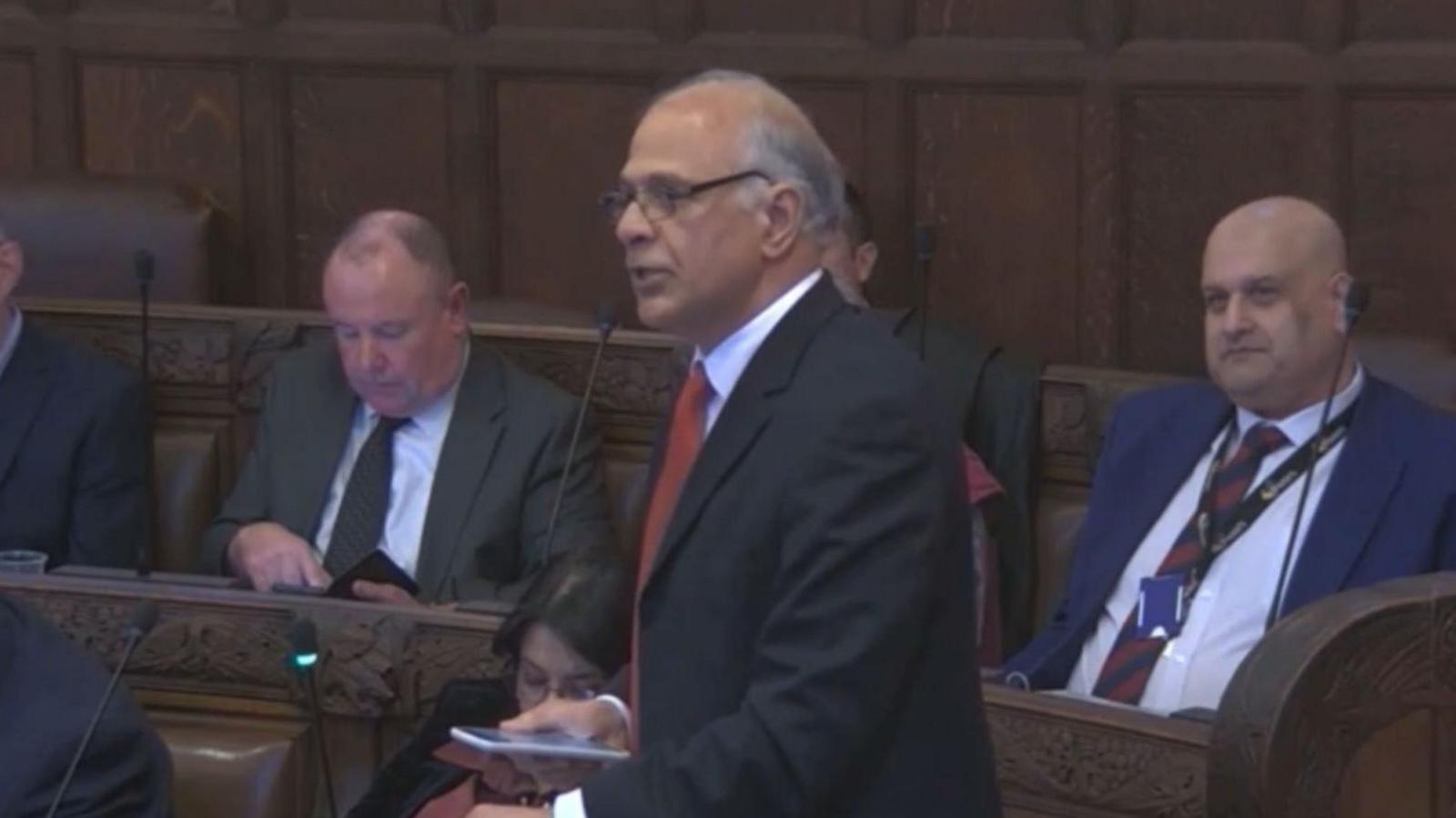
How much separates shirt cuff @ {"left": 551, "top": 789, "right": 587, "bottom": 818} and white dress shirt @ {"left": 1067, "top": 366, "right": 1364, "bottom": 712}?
6.23 feet

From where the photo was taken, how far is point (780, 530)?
2.55 m

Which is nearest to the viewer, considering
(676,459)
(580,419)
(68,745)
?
(676,459)

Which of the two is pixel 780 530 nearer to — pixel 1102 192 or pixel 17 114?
pixel 1102 192

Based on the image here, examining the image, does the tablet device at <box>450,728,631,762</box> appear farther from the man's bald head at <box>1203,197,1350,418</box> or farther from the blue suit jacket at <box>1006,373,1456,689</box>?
the man's bald head at <box>1203,197,1350,418</box>

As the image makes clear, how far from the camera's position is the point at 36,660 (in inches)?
159

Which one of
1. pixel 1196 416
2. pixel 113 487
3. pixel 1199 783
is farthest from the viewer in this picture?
pixel 113 487

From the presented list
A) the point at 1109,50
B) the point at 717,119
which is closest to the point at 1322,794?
the point at 717,119

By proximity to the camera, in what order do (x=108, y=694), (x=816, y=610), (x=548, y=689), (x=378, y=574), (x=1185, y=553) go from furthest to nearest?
1. (x=378, y=574)
2. (x=1185, y=553)
3. (x=108, y=694)
4. (x=548, y=689)
5. (x=816, y=610)

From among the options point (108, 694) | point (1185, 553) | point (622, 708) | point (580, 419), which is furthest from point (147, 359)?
point (622, 708)

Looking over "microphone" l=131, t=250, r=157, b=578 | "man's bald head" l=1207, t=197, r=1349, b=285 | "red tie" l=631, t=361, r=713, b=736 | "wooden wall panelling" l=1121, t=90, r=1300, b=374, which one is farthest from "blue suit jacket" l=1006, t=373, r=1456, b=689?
"red tie" l=631, t=361, r=713, b=736

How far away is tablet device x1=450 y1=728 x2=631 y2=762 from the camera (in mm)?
2803

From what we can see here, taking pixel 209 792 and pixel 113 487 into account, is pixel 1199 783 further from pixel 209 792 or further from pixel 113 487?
pixel 113 487

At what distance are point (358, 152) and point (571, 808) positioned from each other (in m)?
4.08

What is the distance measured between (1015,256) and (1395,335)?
100 cm
